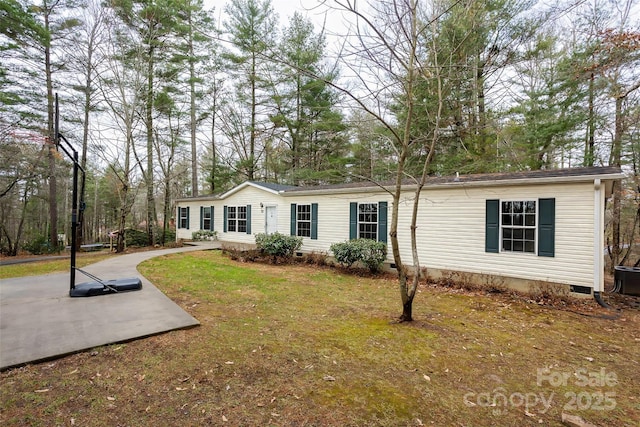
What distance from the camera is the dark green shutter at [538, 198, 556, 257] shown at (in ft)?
20.2

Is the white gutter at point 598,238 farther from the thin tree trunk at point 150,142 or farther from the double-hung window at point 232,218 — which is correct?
the thin tree trunk at point 150,142

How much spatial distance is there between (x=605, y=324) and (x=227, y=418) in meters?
6.20

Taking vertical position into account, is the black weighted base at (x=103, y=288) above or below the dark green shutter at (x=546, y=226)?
below

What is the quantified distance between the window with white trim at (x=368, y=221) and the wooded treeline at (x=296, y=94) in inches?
88.4

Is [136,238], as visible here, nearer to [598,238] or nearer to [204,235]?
[204,235]

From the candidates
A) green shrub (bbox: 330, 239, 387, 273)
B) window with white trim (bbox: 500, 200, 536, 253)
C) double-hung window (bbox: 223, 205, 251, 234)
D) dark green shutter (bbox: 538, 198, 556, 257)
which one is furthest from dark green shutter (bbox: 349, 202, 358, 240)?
double-hung window (bbox: 223, 205, 251, 234)

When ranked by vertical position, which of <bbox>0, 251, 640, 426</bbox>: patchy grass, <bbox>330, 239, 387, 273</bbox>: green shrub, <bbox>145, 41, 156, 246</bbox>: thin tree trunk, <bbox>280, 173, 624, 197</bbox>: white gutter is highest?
<bbox>145, 41, 156, 246</bbox>: thin tree trunk

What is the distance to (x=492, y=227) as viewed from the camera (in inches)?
272

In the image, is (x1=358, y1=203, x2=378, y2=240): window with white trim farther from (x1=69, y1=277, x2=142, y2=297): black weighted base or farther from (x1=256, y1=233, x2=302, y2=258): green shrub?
(x1=69, y1=277, x2=142, y2=297): black weighted base

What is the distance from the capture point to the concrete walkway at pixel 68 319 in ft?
10.6

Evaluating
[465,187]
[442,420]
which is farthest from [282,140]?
[442,420]

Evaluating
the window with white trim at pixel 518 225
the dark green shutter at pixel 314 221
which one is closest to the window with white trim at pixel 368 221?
the dark green shutter at pixel 314 221

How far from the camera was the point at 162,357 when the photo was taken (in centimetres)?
317

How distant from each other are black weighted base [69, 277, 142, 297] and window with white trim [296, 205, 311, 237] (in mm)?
5956
